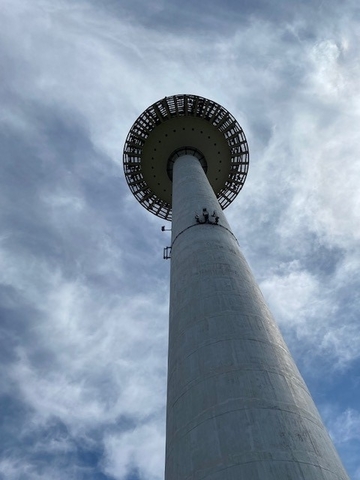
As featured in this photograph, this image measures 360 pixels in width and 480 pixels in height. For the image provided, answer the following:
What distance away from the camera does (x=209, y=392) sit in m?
10.4

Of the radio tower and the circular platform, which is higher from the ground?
the circular platform

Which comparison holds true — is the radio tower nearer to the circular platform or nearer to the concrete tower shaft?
the concrete tower shaft

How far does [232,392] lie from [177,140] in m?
26.7

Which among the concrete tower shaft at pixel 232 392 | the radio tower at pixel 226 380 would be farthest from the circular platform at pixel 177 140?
the concrete tower shaft at pixel 232 392

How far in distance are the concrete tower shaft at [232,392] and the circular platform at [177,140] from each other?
19.2 m

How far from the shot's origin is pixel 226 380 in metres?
10.5

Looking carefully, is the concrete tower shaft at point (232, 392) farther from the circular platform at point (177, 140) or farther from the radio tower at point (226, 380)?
the circular platform at point (177, 140)

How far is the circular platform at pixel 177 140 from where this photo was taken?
33781 millimetres

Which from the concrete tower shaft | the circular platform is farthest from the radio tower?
the circular platform

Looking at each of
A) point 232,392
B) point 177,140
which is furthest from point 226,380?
point 177,140

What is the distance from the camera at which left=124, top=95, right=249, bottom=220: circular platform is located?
33781 millimetres

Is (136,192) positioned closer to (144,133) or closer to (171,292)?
(144,133)

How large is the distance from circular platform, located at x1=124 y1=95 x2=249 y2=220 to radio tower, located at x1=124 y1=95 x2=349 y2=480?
41.7ft

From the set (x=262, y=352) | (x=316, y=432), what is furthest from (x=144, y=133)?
(x=316, y=432)
